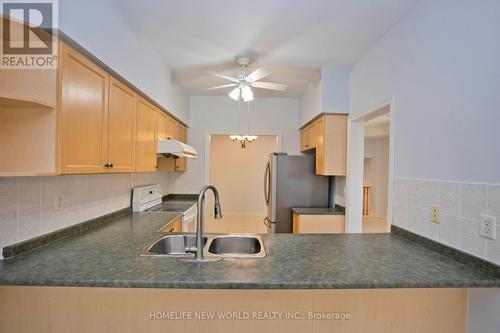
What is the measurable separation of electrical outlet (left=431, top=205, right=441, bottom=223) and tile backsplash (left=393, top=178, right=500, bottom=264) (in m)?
0.02

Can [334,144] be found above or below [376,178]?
above

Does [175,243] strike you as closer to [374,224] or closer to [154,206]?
[154,206]

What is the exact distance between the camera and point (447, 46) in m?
1.45

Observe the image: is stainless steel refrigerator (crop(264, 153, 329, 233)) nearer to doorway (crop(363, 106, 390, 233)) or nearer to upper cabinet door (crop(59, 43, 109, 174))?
upper cabinet door (crop(59, 43, 109, 174))

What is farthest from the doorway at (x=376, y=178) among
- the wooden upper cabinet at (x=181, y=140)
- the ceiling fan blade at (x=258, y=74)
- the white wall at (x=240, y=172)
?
the ceiling fan blade at (x=258, y=74)

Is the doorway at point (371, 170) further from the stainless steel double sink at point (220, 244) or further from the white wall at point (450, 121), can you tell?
the stainless steel double sink at point (220, 244)

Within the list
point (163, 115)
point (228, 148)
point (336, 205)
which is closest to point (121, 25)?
point (163, 115)

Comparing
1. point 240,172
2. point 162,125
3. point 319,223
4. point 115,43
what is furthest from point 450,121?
point 240,172

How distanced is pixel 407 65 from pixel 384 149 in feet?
17.5

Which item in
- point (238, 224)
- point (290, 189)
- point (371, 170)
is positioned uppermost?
point (371, 170)

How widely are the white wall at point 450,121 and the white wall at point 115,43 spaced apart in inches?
84.2

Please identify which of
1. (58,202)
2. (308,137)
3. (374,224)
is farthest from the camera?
(374,224)

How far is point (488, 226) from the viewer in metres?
1.18

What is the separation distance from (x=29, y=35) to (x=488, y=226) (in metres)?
2.47
